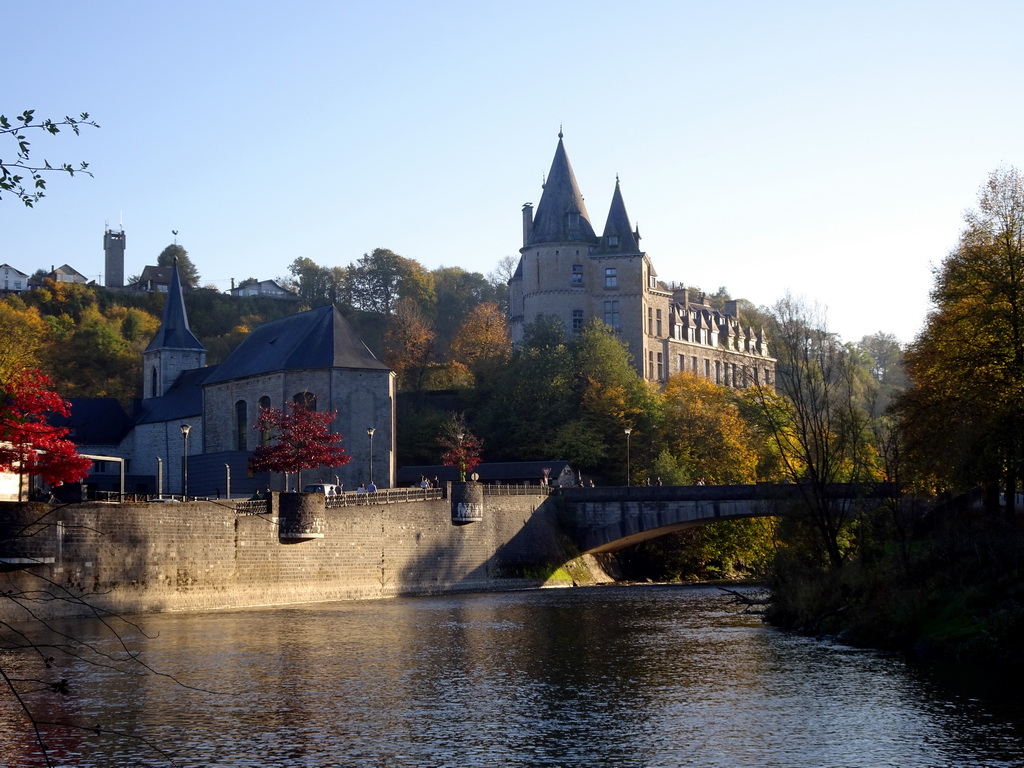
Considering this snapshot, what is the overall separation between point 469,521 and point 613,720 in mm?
37137

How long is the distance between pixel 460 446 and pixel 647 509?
14.4 metres

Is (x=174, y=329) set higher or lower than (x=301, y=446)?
higher

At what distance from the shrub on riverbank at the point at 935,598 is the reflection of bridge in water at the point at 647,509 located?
2196cm

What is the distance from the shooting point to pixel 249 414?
72.6m

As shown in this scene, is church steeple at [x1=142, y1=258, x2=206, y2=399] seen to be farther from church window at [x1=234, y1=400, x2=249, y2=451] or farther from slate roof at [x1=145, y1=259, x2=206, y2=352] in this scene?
church window at [x1=234, y1=400, x2=249, y2=451]

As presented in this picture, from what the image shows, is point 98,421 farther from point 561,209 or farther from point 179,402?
point 561,209

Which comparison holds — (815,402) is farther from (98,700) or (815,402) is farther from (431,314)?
(431,314)

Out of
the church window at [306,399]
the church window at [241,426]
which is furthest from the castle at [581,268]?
the church window at [306,399]

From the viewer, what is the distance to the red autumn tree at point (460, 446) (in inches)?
2864

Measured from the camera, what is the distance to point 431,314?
13938 centimetres

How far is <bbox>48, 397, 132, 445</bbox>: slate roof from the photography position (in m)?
85.2

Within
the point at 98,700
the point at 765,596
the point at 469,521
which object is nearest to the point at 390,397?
the point at 469,521

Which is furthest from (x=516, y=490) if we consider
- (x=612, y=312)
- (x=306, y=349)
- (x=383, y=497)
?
(x=612, y=312)

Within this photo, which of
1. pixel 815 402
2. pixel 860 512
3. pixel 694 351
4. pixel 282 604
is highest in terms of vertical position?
pixel 694 351
